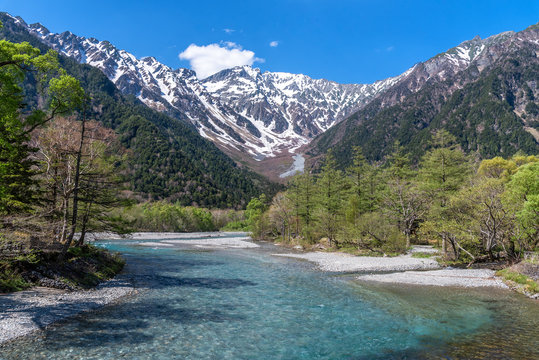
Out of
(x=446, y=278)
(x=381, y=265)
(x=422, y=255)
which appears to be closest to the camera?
(x=446, y=278)

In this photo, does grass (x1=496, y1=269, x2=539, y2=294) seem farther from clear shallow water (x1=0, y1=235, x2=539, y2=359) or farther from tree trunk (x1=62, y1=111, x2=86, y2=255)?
tree trunk (x1=62, y1=111, x2=86, y2=255)

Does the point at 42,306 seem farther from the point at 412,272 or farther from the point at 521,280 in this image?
the point at 521,280

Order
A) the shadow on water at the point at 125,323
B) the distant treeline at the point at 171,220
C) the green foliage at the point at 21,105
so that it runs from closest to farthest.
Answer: the shadow on water at the point at 125,323, the green foliage at the point at 21,105, the distant treeline at the point at 171,220

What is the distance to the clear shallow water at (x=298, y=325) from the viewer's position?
12.6m

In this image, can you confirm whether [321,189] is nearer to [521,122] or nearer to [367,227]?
[367,227]

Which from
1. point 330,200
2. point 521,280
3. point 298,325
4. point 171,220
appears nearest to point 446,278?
point 521,280

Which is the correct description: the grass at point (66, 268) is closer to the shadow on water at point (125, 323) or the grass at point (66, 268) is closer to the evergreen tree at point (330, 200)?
the shadow on water at point (125, 323)

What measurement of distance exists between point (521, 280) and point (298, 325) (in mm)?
19413

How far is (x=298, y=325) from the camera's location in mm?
16156

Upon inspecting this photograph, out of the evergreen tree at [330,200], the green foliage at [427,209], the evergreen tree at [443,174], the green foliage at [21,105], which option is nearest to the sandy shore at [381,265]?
the green foliage at [427,209]

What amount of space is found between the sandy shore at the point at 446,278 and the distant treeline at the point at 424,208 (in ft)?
11.4

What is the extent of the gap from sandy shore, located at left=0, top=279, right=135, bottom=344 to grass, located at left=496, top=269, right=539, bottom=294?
92.5 feet

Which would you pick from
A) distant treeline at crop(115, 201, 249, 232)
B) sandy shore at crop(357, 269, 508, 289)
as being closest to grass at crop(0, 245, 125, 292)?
sandy shore at crop(357, 269, 508, 289)

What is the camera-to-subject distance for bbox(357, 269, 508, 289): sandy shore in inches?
1005
